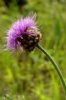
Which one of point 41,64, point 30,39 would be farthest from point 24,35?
point 41,64

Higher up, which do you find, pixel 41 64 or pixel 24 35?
pixel 41 64

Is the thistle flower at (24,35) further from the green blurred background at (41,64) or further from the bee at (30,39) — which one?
the green blurred background at (41,64)

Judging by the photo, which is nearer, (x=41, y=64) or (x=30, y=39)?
(x=30, y=39)

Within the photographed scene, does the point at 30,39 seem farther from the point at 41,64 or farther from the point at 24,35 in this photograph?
the point at 41,64

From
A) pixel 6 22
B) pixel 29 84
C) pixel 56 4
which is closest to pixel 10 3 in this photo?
pixel 56 4

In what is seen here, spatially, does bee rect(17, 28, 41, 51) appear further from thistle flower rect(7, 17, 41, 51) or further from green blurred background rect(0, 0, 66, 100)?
green blurred background rect(0, 0, 66, 100)

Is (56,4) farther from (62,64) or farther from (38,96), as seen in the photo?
(38,96)

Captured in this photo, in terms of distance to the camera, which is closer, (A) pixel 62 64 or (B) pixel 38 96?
(B) pixel 38 96

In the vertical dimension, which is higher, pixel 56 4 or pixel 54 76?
pixel 56 4
